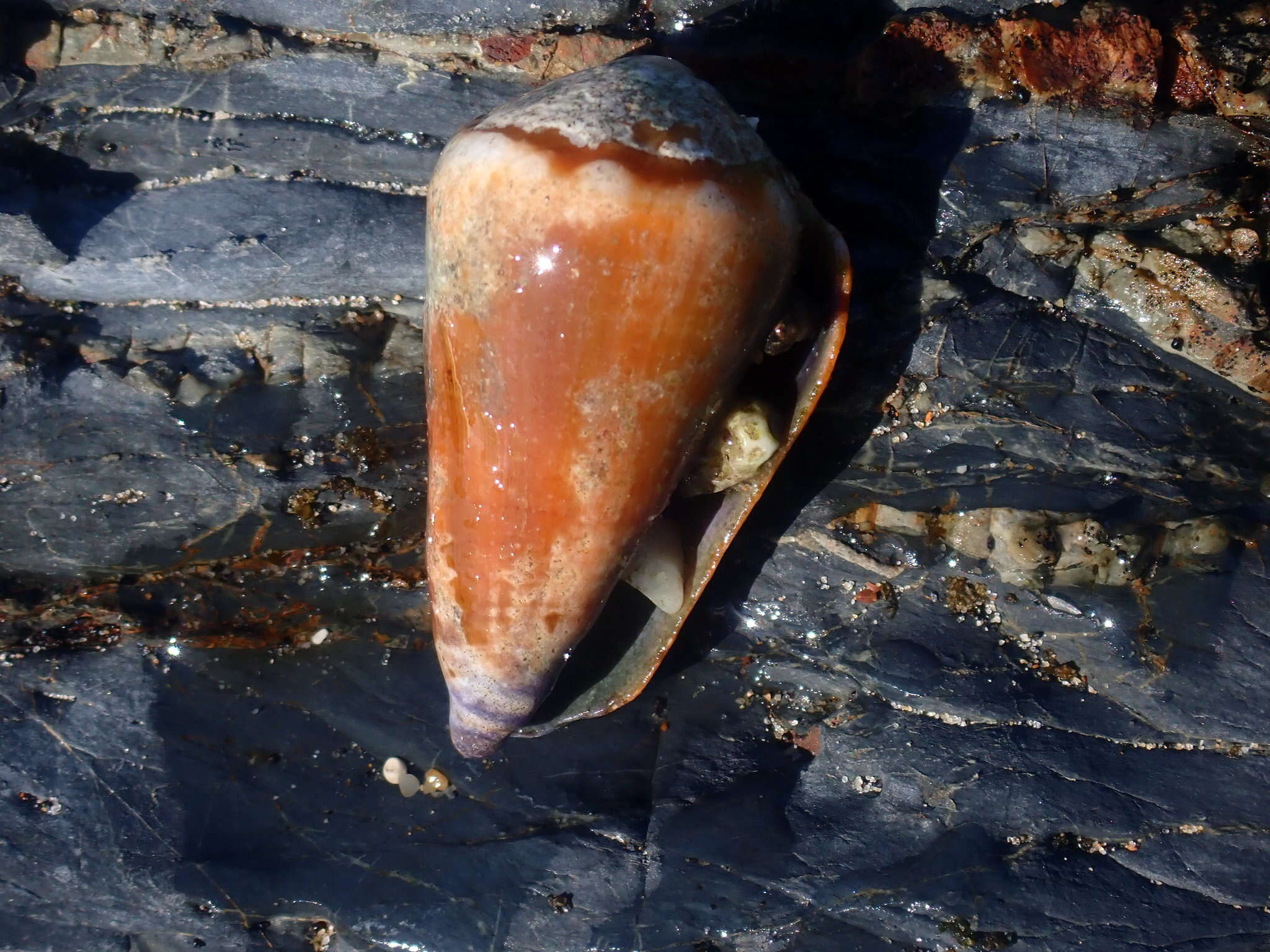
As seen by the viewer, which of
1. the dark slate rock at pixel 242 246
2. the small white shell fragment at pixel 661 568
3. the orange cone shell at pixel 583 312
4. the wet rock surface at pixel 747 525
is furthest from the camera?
the dark slate rock at pixel 242 246

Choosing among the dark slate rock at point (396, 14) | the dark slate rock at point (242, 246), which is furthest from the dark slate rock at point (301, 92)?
the dark slate rock at point (242, 246)

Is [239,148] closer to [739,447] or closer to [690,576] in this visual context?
[739,447]

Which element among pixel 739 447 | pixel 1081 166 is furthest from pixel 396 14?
pixel 1081 166

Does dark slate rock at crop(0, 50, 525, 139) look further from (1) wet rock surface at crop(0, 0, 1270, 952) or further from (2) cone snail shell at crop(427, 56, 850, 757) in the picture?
(2) cone snail shell at crop(427, 56, 850, 757)

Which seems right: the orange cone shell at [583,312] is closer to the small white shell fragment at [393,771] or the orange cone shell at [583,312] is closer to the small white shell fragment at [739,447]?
the small white shell fragment at [739,447]

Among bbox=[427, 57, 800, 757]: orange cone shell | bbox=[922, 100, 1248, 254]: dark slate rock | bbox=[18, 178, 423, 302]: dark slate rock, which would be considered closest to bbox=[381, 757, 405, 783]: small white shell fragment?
bbox=[427, 57, 800, 757]: orange cone shell
